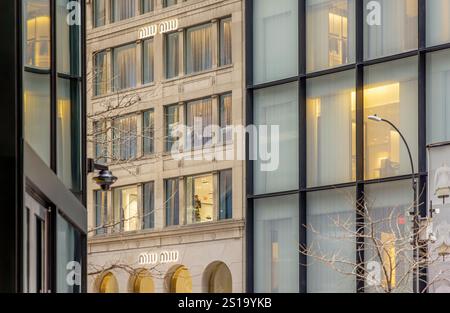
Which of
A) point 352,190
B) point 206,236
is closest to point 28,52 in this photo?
point 352,190

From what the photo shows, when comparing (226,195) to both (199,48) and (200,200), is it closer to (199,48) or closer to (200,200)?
(200,200)

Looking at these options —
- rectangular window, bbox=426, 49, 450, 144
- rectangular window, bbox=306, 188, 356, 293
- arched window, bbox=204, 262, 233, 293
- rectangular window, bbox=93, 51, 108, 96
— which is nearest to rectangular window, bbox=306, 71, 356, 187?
rectangular window, bbox=306, 188, 356, 293

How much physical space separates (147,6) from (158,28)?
2061 mm

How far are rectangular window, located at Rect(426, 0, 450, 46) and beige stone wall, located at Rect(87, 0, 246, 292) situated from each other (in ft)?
75.6

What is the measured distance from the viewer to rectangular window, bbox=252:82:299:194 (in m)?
47.9

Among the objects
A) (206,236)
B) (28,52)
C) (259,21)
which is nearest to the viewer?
(28,52)

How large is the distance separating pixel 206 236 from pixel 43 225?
5723cm

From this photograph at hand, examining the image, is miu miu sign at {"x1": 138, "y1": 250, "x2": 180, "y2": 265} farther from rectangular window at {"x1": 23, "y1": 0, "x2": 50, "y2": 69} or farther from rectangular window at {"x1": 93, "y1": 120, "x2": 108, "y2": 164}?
rectangular window at {"x1": 23, "y1": 0, "x2": 50, "y2": 69}

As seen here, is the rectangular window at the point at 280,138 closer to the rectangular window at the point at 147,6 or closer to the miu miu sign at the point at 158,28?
the miu miu sign at the point at 158,28

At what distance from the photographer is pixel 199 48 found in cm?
7144

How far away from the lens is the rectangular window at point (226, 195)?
67438 millimetres

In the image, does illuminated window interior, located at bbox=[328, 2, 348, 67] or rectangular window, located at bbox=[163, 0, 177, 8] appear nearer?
illuminated window interior, located at bbox=[328, 2, 348, 67]

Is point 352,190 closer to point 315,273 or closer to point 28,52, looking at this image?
point 315,273

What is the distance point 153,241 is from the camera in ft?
237
